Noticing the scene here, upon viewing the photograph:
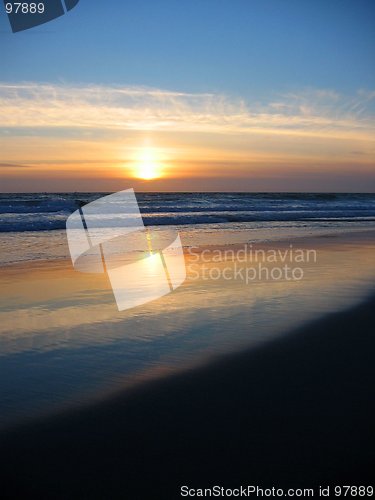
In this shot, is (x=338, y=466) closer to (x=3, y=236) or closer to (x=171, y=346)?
(x=171, y=346)

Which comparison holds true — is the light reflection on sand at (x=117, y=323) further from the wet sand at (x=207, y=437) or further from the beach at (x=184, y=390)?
the wet sand at (x=207, y=437)

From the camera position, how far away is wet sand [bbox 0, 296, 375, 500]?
251 cm

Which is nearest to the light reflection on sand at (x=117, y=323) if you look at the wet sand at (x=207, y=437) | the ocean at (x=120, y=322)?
the ocean at (x=120, y=322)

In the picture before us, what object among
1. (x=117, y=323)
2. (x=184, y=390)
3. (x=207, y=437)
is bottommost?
(x=207, y=437)

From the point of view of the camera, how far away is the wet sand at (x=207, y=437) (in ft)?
8.25

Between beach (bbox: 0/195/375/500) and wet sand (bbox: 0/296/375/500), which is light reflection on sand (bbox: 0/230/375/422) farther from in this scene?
wet sand (bbox: 0/296/375/500)

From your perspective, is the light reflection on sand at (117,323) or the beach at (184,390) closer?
the beach at (184,390)

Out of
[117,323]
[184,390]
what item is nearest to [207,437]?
[184,390]

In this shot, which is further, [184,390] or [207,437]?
[184,390]

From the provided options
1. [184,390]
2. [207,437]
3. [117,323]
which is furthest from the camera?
[117,323]

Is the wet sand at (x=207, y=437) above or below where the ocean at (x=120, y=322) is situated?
below

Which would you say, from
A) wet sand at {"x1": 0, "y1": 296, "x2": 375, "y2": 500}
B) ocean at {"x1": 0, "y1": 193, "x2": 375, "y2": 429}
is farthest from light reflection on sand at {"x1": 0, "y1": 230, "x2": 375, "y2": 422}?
wet sand at {"x1": 0, "y1": 296, "x2": 375, "y2": 500}

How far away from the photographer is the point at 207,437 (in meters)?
2.89

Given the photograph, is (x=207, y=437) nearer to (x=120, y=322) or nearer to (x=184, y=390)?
(x=184, y=390)
